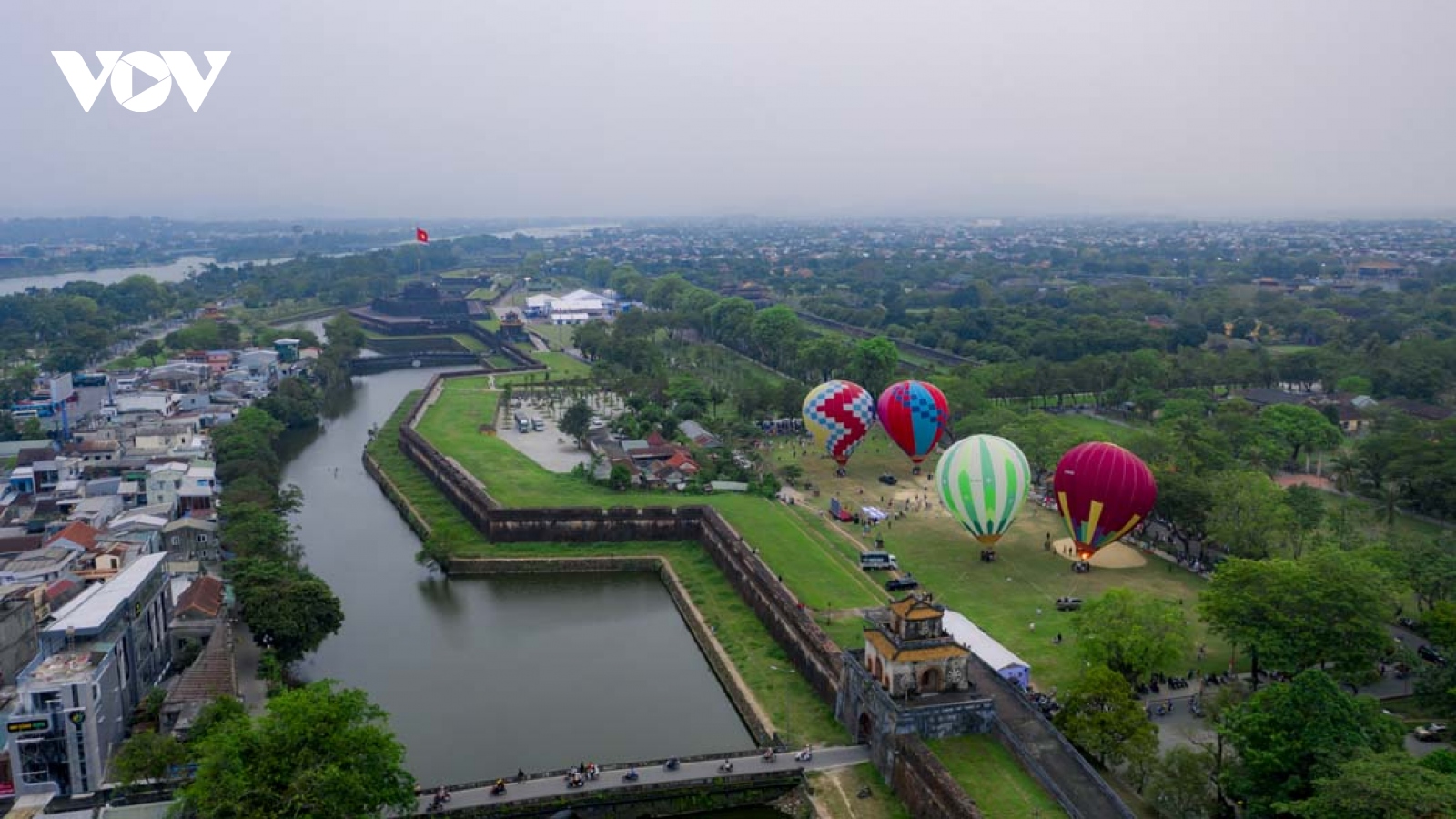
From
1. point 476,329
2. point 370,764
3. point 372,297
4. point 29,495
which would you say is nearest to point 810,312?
point 476,329

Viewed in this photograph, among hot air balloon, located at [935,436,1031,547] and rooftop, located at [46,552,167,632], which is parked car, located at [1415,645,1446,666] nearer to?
hot air balloon, located at [935,436,1031,547]

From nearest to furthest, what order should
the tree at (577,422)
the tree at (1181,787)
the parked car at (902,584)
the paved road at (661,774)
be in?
1. the tree at (1181,787)
2. the paved road at (661,774)
3. the parked car at (902,584)
4. the tree at (577,422)

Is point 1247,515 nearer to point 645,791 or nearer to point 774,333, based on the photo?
point 645,791

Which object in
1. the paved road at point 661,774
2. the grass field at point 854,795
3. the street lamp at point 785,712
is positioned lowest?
the grass field at point 854,795

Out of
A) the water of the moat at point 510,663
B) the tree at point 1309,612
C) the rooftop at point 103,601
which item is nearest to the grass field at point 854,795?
the water of the moat at point 510,663

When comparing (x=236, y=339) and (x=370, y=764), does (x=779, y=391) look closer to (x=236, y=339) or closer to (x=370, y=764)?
(x=370, y=764)

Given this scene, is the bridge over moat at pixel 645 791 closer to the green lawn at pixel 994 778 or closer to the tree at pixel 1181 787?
the green lawn at pixel 994 778

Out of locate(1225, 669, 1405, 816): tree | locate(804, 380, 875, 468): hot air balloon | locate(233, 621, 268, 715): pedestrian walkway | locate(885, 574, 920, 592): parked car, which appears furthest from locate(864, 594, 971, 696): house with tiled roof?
locate(804, 380, 875, 468): hot air balloon
